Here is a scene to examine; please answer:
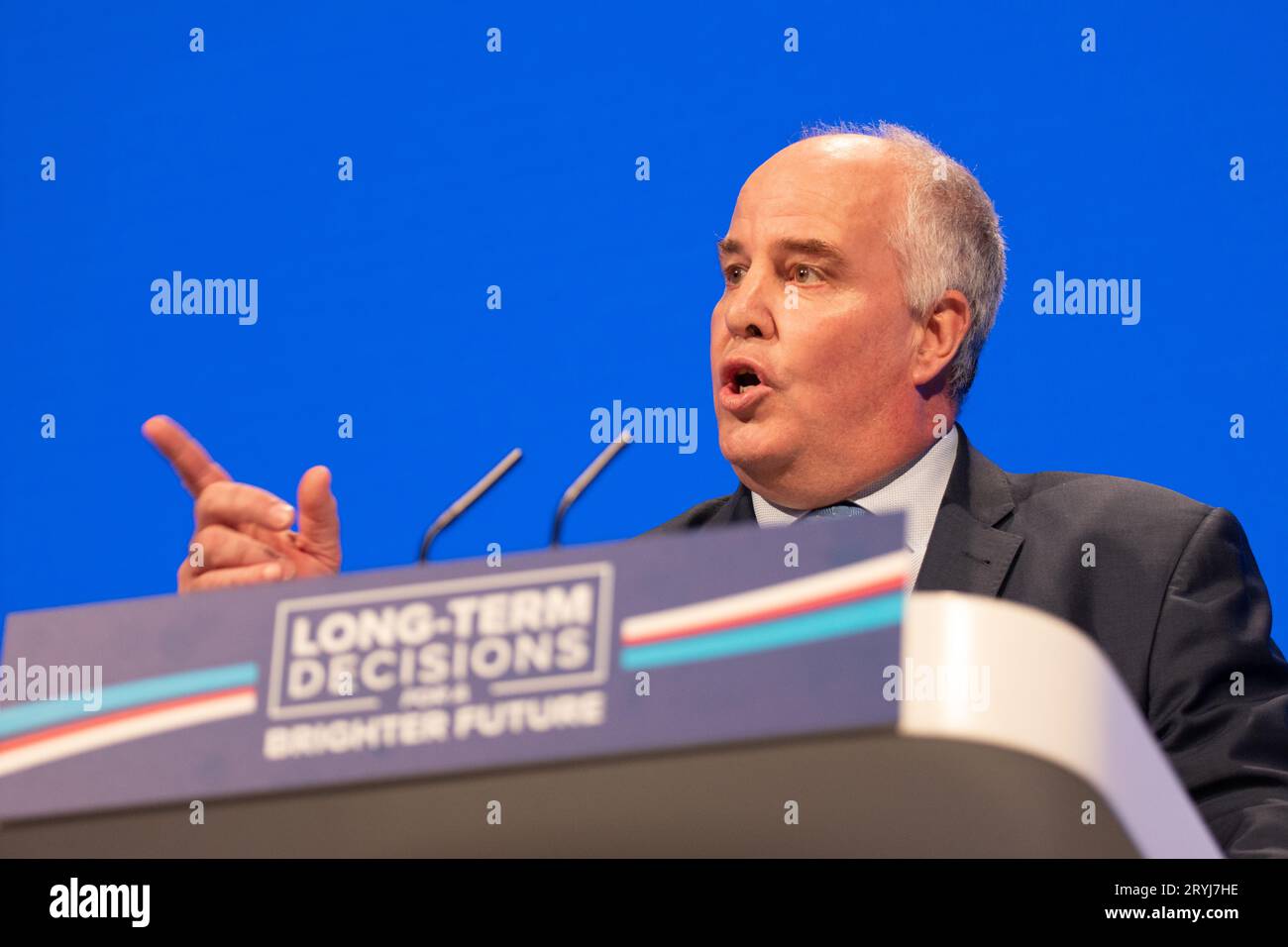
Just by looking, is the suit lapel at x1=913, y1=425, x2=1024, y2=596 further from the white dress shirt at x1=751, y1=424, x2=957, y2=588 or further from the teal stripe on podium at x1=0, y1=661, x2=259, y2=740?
the teal stripe on podium at x1=0, y1=661, x2=259, y2=740

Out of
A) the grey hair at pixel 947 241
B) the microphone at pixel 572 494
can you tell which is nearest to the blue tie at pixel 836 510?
the grey hair at pixel 947 241

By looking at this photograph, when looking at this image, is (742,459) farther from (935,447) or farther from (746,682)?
(746,682)

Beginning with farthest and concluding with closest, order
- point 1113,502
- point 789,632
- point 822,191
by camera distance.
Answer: point 822,191 → point 1113,502 → point 789,632

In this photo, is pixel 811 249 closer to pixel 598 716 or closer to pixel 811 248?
pixel 811 248

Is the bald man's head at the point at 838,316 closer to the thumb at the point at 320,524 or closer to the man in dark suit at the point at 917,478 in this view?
the man in dark suit at the point at 917,478

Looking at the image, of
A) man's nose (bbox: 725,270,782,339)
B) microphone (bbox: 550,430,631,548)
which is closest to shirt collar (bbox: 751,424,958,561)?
man's nose (bbox: 725,270,782,339)

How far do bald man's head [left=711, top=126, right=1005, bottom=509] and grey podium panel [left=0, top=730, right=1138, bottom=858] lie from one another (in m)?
1.22

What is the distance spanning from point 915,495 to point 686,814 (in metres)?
1.37

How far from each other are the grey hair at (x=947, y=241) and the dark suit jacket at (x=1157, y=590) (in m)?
0.32

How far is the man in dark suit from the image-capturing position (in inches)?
63.0

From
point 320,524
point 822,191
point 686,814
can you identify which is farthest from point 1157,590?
point 686,814

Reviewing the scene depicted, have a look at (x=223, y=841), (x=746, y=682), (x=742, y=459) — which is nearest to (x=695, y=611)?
(x=746, y=682)

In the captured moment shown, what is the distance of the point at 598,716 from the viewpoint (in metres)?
0.86
